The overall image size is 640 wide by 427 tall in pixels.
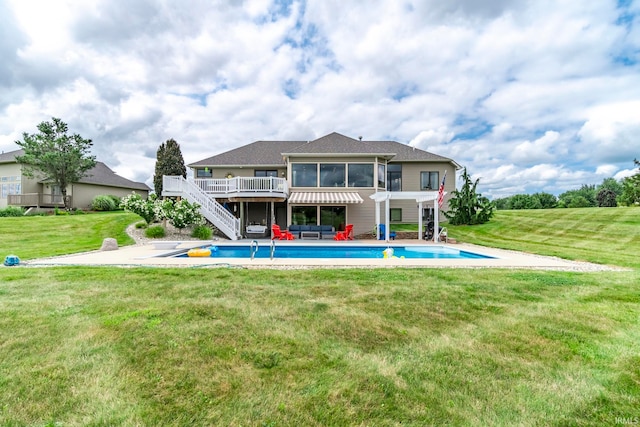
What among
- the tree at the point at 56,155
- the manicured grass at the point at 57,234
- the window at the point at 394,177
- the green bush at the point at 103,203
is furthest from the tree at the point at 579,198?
the tree at the point at 56,155

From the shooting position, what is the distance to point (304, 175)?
24.8 metres

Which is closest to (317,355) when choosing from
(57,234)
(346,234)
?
(346,234)

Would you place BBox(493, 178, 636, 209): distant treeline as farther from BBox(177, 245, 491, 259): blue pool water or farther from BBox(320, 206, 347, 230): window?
BBox(177, 245, 491, 259): blue pool water

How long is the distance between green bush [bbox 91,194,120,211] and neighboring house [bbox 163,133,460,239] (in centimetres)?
1611

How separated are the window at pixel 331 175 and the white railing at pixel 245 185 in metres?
3.10

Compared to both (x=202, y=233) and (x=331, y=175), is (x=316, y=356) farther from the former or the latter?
(x=331, y=175)

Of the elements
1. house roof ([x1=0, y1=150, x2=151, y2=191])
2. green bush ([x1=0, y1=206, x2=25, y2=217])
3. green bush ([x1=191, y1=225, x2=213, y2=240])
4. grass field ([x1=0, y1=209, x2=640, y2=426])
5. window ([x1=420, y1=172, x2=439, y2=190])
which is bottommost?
grass field ([x1=0, y1=209, x2=640, y2=426])

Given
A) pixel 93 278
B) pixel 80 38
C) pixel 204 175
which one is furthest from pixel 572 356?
pixel 204 175

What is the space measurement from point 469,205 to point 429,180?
431 centimetres

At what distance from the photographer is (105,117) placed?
30938 millimetres

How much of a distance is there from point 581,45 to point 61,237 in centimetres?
3398

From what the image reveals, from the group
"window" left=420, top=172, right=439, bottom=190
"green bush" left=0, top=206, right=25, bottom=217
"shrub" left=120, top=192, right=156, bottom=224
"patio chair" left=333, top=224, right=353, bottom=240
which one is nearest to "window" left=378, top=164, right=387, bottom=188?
"patio chair" left=333, top=224, right=353, bottom=240

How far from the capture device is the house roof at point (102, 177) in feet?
117

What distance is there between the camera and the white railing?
76.5 feet
